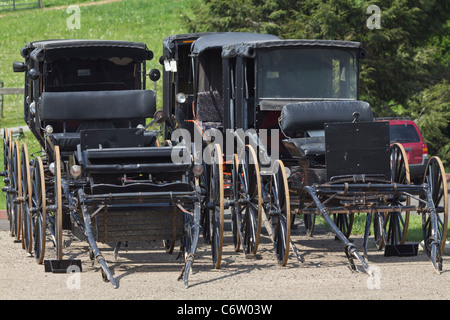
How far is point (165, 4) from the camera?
56250 mm

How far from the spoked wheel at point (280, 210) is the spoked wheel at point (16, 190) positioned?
3.38 metres

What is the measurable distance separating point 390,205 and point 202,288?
2823mm

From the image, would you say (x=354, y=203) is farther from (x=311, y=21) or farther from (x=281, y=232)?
(x=311, y=21)

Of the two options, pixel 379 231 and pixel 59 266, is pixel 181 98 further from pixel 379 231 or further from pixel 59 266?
pixel 59 266

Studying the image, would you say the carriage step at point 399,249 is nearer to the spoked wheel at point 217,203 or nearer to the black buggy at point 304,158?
the black buggy at point 304,158

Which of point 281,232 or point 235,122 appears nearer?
point 281,232

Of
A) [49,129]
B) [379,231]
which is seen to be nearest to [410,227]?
[379,231]

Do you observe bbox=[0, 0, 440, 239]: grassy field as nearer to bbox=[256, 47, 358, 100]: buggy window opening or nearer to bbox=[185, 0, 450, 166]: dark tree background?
bbox=[185, 0, 450, 166]: dark tree background

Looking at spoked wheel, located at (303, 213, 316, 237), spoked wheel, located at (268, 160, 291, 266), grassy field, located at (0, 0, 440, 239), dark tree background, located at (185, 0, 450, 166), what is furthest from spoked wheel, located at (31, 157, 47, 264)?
grassy field, located at (0, 0, 440, 239)

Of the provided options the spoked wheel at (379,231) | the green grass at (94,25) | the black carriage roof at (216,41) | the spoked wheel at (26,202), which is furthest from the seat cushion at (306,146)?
the green grass at (94,25)

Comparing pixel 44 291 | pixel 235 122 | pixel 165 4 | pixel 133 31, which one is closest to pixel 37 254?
pixel 44 291

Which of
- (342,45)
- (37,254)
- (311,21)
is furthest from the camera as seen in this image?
(311,21)

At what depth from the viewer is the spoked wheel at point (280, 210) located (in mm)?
10734

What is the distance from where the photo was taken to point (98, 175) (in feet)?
35.7
